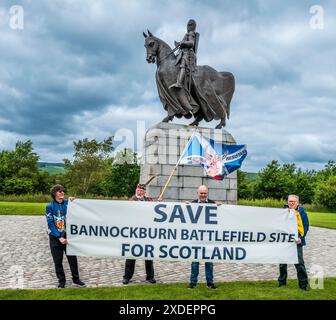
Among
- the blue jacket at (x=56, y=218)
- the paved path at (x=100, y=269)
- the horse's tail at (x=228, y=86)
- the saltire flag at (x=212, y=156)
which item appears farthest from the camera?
the horse's tail at (x=228, y=86)

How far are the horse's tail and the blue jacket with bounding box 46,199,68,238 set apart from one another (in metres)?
11.7

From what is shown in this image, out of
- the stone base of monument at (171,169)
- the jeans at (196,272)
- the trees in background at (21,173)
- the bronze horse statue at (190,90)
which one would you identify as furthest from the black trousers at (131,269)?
the trees in background at (21,173)

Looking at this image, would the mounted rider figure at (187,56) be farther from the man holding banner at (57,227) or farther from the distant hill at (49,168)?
the distant hill at (49,168)

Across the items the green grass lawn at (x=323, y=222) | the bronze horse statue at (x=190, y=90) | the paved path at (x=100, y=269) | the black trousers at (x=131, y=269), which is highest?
the bronze horse statue at (x=190, y=90)

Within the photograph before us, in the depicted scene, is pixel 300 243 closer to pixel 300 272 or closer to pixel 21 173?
pixel 300 272

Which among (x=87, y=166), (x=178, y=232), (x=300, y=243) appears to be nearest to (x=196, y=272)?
(x=178, y=232)

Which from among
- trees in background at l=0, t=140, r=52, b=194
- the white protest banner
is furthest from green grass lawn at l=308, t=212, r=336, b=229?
trees in background at l=0, t=140, r=52, b=194

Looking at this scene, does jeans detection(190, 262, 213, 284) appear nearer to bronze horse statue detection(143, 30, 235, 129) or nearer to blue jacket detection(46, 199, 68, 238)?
blue jacket detection(46, 199, 68, 238)

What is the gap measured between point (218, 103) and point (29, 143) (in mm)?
69392

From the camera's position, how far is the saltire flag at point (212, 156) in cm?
1024

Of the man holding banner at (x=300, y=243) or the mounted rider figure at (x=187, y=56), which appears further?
the mounted rider figure at (x=187, y=56)

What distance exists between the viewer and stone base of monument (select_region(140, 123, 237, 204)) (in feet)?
Answer: 49.1

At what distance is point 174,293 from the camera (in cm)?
704

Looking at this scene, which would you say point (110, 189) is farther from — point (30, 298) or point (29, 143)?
point (30, 298)
